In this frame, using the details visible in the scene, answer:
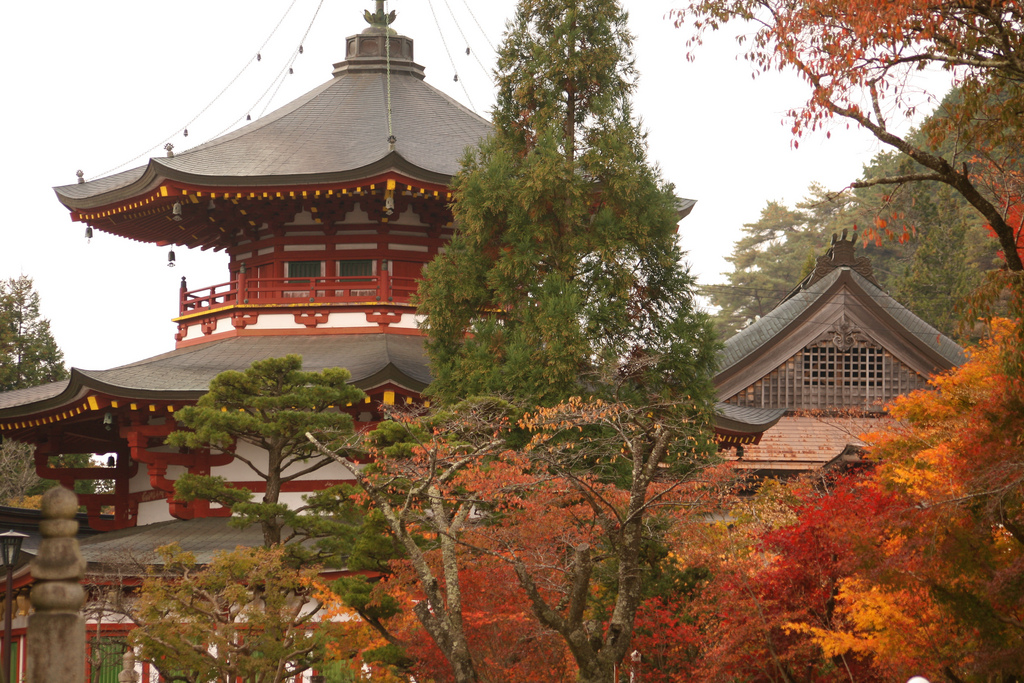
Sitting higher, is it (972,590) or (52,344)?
(52,344)

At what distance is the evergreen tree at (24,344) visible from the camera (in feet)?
126

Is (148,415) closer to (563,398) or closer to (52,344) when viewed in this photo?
(563,398)

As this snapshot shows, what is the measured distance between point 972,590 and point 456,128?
15145 mm

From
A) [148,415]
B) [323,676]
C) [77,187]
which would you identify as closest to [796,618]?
[323,676]

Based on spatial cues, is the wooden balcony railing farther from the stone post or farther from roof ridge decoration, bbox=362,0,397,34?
the stone post

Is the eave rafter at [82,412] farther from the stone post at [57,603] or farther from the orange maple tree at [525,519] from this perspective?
the stone post at [57,603]

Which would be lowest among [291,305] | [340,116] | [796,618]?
[796,618]

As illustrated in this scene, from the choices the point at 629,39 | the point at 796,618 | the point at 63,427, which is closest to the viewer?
the point at 796,618

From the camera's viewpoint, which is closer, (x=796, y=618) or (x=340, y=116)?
(x=796, y=618)

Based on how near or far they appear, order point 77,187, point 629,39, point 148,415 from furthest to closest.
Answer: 1. point 77,187
2. point 148,415
3. point 629,39

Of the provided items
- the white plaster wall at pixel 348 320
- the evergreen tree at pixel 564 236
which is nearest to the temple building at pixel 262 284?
the white plaster wall at pixel 348 320

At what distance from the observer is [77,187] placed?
22578 millimetres

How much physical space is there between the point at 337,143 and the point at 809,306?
12.2m

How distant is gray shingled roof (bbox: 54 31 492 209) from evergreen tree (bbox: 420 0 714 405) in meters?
2.84
